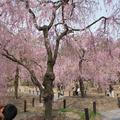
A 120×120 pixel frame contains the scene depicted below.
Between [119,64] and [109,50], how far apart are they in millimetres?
31312

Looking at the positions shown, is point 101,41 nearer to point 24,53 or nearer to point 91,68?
point 24,53

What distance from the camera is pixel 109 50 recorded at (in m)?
18.2

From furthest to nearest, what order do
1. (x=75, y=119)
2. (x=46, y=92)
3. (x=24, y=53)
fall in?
(x=24, y=53)
(x=75, y=119)
(x=46, y=92)

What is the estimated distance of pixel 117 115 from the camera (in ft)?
84.8

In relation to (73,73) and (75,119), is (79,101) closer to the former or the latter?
(73,73)

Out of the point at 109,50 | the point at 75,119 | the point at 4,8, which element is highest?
the point at 4,8

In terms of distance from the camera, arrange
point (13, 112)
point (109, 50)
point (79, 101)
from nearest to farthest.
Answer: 1. point (13, 112)
2. point (109, 50)
3. point (79, 101)

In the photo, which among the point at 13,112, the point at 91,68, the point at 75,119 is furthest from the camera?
the point at 91,68

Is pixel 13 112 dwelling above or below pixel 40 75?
below

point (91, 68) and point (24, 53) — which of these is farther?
point (91, 68)

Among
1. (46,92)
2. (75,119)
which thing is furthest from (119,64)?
(46,92)

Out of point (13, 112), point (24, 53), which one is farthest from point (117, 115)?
point (13, 112)

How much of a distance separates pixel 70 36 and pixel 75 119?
17.5 feet

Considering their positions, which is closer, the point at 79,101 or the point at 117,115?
the point at 117,115
